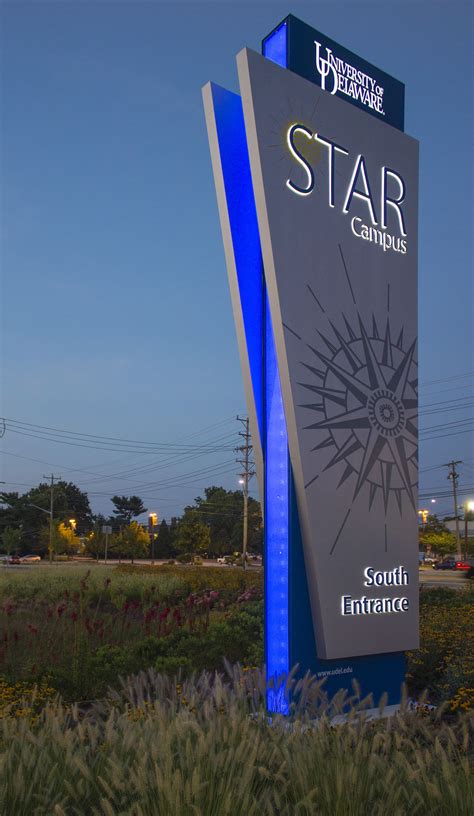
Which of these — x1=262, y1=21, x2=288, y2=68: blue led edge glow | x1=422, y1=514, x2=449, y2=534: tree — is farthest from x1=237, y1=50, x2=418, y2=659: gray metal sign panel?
x1=422, y1=514, x2=449, y2=534: tree

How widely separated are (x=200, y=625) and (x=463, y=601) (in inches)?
341

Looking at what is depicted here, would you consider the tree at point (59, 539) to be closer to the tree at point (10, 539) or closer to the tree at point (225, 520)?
the tree at point (10, 539)

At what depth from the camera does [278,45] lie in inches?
379

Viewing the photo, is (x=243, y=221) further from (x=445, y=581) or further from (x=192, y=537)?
(x=192, y=537)

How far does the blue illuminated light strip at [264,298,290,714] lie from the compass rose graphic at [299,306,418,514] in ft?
1.43

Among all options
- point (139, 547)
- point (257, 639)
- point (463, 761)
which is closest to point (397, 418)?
point (257, 639)

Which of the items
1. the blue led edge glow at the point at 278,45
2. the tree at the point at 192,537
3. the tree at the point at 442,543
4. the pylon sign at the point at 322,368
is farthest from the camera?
the tree at the point at 442,543

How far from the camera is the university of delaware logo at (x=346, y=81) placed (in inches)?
391

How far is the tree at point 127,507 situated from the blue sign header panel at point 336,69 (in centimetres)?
12987

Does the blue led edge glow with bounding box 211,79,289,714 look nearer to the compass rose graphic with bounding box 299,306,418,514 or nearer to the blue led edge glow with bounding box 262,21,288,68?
the compass rose graphic with bounding box 299,306,418,514

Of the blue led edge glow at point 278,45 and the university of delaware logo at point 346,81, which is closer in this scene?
the blue led edge glow at point 278,45

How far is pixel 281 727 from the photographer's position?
4793 mm

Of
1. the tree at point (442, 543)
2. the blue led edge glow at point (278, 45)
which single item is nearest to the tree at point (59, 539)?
the tree at point (442, 543)

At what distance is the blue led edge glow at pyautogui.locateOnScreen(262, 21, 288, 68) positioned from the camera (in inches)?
374
